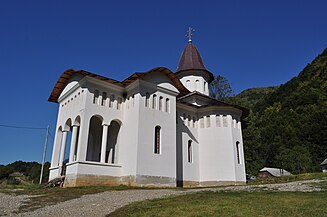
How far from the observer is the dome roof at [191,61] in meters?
29.8

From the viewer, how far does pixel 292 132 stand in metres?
56.5

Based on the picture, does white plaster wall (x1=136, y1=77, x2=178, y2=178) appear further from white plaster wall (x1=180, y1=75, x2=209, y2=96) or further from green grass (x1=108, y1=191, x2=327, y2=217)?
white plaster wall (x1=180, y1=75, x2=209, y2=96)

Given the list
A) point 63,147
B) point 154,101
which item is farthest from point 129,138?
point 63,147

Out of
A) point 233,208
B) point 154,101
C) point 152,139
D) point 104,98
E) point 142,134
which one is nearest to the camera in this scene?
point 233,208

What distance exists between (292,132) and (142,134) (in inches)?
1907

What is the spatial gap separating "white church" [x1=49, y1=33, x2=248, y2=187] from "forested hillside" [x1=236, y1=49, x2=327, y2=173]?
790 inches

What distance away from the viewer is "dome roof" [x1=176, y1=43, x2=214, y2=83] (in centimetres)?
2980

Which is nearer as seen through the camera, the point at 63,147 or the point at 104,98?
the point at 104,98

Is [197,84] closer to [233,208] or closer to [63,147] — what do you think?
[63,147]

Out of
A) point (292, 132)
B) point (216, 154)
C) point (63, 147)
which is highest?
point (292, 132)

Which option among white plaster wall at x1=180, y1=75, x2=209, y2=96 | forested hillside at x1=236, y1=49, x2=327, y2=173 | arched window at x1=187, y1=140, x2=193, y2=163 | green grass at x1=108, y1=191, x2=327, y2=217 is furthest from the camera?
forested hillside at x1=236, y1=49, x2=327, y2=173

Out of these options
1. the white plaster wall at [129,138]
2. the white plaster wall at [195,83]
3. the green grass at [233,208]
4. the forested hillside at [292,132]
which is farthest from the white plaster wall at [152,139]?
the forested hillside at [292,132]

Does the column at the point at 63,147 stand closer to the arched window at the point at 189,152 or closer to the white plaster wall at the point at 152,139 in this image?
the white plaster wall at the point at 152,139

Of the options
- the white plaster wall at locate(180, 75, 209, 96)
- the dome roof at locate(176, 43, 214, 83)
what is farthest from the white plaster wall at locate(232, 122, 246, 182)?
the dome roof at locate(176, 43, 214, 83)
